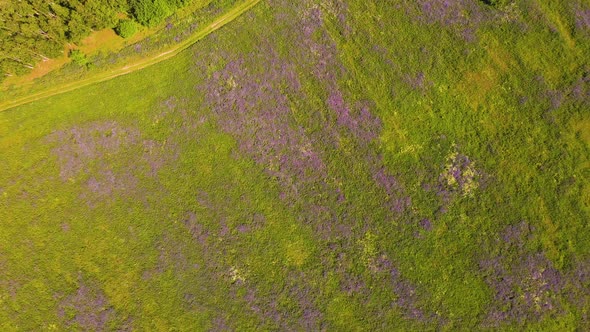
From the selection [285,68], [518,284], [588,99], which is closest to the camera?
[518,284]

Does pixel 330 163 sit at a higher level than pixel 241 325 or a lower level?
higher

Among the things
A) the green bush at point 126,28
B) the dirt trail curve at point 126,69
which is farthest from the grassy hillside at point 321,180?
the green bush at point 126,28

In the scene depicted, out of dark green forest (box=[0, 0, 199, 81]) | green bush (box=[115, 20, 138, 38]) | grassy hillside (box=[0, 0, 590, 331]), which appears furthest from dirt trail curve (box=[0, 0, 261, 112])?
green bush (box=[115, 20, 138, 38])

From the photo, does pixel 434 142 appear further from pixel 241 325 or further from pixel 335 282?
pixel 241 325

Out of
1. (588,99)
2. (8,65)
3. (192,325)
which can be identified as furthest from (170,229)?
(588,99)

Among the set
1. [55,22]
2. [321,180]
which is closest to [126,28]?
[55,22]

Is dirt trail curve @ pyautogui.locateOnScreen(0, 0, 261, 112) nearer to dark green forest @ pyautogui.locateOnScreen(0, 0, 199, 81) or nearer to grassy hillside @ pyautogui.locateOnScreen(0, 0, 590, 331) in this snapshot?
grassy hillside @ pyautogui.locateOnScreen(0, 0, 590, 331)

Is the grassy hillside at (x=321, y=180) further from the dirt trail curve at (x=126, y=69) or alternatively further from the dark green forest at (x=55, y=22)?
the dark green forest at (x=55, y=22)
